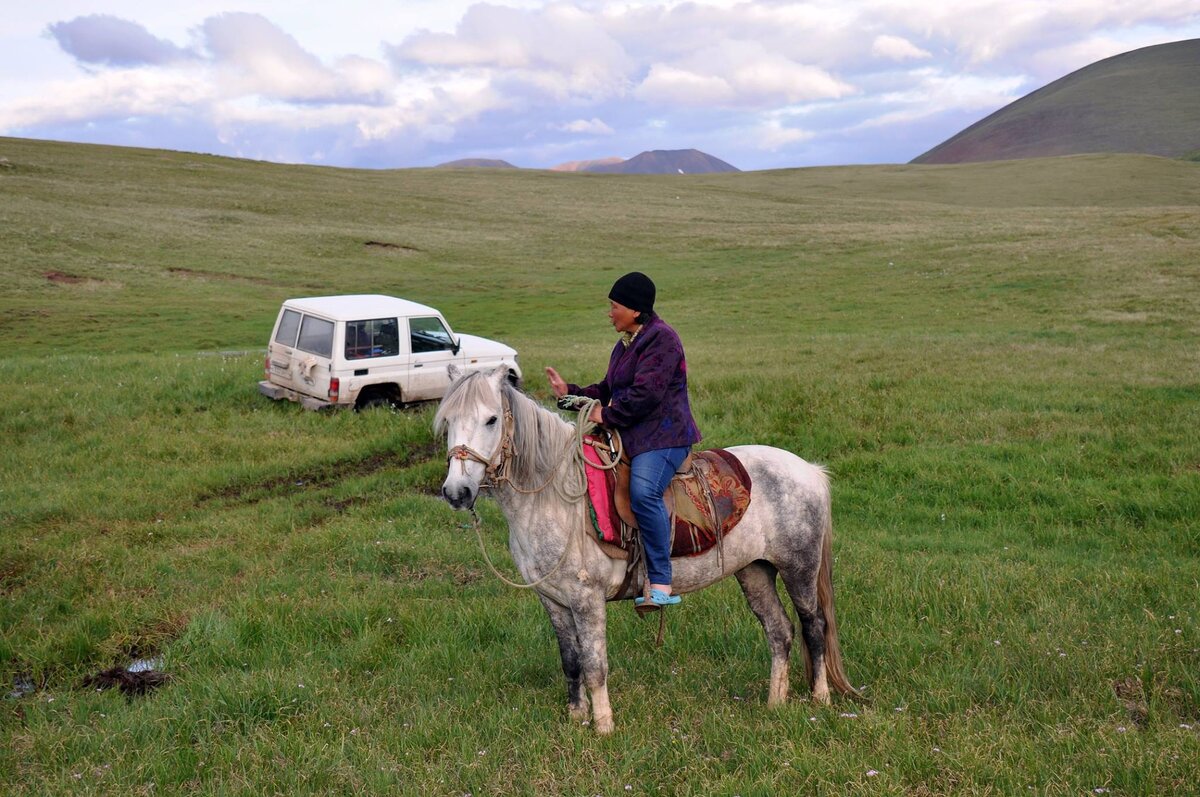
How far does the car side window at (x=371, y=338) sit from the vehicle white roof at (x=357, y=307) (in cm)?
13

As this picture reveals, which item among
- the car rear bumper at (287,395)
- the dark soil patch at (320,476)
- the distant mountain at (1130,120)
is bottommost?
the dark soil patch at (320,476)

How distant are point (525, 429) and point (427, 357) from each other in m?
11.5

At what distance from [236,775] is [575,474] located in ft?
8.63

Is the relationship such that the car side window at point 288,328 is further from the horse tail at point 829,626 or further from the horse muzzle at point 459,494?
the horse tail at point 829,626

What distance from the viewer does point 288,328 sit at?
16.3m

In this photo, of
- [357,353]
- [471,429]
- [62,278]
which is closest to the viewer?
[471,429]

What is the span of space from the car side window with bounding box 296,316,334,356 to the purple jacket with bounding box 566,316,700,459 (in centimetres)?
1084

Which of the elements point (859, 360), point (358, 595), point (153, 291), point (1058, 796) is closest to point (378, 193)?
point (153, 291)

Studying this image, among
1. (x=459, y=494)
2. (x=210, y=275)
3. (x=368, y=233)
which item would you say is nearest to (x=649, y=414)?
(x=459, y=494)

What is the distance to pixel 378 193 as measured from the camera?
2675 inches

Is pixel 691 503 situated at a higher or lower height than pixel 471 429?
lower

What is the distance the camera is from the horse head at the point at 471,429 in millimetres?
5141

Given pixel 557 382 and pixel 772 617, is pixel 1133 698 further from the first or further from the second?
pixel 557 382

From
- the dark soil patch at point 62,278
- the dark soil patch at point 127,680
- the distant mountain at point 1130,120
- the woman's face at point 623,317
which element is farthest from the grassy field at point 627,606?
the distant mountain at point 1130,120
